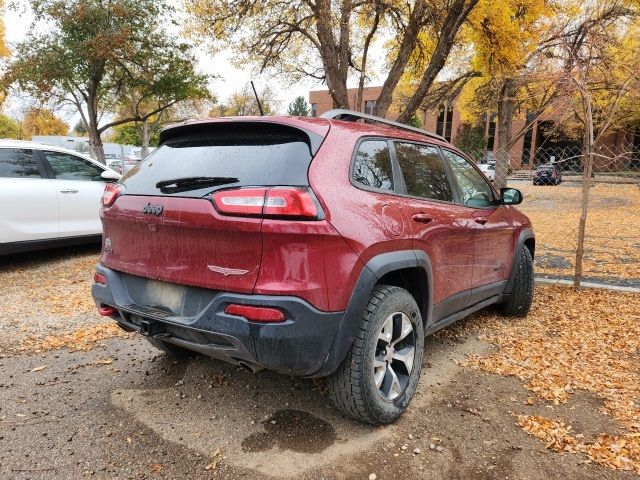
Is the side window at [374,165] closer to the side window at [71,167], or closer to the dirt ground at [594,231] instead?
the dirt ground at [594,231]

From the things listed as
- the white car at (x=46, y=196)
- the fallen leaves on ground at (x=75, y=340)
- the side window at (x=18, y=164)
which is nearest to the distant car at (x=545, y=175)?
the white car at (x=46, y=196)

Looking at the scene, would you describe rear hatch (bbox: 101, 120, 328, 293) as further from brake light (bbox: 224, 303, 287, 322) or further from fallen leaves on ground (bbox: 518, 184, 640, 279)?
fallen leaves on ground (bbox: 518, 184, 640, 279)

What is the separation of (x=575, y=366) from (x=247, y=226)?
289cm

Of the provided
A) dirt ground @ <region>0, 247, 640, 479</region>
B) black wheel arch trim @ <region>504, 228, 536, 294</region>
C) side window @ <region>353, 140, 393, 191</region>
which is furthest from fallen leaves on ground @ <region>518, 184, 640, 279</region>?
side window @ <region>353, 140, 393, 191</region>

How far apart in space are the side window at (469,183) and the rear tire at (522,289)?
82 cm

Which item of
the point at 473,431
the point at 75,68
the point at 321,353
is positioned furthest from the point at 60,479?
the point at 75,68

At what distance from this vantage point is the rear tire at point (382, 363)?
8.27ft

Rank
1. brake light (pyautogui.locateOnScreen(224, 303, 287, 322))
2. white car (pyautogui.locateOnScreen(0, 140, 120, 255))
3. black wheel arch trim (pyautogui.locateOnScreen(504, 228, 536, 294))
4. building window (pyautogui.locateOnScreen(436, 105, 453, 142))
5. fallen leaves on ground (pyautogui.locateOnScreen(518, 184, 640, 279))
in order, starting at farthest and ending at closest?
building window (pyautogui.locateOnScreen(436, 105, 453, 142))
fallen leaves on ground (pyautogui.locateOnScreen(518, 184, 640, 279))
white car (pyautogui.locateOnScreen(0, 140, 120, 255))
black wheel arch trim (pyautogui.locateOnScreen(504, 228, 536, 294))
brake light (pyautogui.locateOnScreen(224, 303, 287, 322))

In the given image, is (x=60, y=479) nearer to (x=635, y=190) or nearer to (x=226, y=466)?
(x=226, y=466)

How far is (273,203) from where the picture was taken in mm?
2244

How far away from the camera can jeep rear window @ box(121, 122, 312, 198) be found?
2.38 m

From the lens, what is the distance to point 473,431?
108 inches

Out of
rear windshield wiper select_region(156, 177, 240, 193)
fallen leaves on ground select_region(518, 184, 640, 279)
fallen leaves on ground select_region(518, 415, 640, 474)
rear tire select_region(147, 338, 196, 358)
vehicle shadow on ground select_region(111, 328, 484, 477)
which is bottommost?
fallen leaves on ground select_region(518, 184, 640, 279)

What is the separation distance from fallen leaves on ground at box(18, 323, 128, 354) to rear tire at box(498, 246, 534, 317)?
11.9 ft
